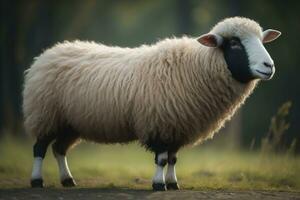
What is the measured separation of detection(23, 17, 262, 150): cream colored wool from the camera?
1107 centimetres

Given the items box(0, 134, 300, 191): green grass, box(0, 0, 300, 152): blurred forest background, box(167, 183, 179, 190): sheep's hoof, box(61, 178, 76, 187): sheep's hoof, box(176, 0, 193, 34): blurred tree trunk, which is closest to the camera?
box(167, 183, 179, 190): sheep's hoof

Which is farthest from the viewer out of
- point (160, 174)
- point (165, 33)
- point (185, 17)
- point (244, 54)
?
point (165, 33)

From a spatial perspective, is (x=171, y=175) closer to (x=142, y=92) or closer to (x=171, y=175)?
(x=171, y=175)

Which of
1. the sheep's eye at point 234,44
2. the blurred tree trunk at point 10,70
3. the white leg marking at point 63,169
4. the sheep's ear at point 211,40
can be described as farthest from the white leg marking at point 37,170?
the blurred tree trunk at point 10,70

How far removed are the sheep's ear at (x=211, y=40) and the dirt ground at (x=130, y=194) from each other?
1975mm

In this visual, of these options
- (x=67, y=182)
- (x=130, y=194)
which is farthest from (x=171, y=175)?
(x=67, y=182)

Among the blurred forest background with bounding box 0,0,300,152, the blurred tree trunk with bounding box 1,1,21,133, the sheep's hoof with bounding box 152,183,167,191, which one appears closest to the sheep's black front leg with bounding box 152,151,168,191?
the sheep's hoof with bounding box 152,183,167,191

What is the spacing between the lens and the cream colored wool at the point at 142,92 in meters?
11.1

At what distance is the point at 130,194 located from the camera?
10.6 metres

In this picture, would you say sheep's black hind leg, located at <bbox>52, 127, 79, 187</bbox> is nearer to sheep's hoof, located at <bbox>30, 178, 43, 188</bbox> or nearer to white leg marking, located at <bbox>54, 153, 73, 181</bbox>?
white leg marking, located at <bbox>54, 153, 73, 181</bbox>

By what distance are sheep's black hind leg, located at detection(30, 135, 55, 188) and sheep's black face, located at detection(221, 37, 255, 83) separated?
9.63ft

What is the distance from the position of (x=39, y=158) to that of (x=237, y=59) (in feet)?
10.9

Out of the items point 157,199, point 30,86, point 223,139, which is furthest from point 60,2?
point 157,199

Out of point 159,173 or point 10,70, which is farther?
point 10,70
